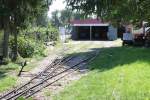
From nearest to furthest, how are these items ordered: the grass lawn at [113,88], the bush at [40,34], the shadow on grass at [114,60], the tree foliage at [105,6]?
the tree foliage at [105,6] → the grass lawn at [113,88] → the shadow on grass at [114,60] → the bush at [40,34]

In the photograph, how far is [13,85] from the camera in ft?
47.8

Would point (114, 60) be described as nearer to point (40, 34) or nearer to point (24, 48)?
point (24, 48)

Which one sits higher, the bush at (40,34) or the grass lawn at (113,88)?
the bush at (40,34)

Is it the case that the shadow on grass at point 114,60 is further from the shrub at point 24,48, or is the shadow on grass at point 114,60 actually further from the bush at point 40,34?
the bush at point 40,34

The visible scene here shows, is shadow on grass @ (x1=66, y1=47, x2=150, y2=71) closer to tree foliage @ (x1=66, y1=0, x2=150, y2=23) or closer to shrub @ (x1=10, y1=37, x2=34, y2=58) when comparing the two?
shrub @ (x1=10, y1=37, x2=34, y2=58)

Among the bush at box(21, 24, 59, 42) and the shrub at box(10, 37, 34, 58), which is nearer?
the shrub at box(10, 37, 34, 58)

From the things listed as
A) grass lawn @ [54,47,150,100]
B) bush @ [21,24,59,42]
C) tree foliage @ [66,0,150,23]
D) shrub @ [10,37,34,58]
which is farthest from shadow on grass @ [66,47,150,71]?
tree foliage @ [66,0,150,23]

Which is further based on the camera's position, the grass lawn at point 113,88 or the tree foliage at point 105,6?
the grass lawn at point 113,88

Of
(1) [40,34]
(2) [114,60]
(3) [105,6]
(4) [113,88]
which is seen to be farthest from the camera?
(1) [40,34]

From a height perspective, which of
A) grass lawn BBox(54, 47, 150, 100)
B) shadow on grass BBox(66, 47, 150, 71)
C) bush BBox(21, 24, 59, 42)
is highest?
bush BBox(21, 24, 59, 42)

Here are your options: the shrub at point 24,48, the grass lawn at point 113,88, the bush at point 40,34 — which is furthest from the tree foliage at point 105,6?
the shrub at point 24,48

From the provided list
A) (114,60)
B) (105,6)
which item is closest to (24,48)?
Answer: (114,60)

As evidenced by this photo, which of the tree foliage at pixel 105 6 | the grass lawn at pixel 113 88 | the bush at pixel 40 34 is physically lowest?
the grass lawn at pixel 113 88

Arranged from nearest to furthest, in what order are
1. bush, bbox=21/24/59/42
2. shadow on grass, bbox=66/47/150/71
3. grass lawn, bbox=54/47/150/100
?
grass lawn, bbox=54/47/150/100, shadow on grass, bbox=66/47/150/71, bush, bbox=21/24/59/42
